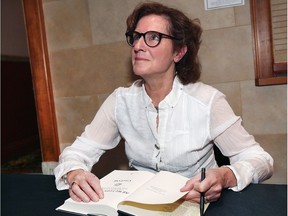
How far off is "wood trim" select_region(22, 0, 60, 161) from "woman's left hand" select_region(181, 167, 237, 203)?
1.61 metres

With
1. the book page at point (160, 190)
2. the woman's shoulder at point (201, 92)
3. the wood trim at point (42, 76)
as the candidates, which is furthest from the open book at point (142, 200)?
the wood trim at point (42, 76)

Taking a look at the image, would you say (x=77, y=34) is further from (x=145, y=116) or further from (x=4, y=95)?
(x=4, y=95)

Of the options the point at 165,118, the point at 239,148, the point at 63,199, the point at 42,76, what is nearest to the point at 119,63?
the point at 42,76

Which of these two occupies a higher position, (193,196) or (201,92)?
(201,92)

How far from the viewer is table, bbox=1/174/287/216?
2.65 ft

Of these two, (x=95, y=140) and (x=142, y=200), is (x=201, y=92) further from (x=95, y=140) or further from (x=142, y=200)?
(x=142, y=200)

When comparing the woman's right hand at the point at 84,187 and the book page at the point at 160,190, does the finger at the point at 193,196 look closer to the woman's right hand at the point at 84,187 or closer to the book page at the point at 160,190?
the book page at the point at 160,190

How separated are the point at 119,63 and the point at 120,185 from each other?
4.07ft

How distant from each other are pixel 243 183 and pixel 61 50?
1.68 m

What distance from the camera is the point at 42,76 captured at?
2199 millimetres

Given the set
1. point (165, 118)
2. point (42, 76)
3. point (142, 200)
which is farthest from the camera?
point (42, 76)

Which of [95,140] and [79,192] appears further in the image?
[95,140]

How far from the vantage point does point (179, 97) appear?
133 centimetres

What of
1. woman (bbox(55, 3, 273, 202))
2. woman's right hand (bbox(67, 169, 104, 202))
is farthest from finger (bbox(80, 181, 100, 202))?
woman (bbox(55, 3, 273, 202))
